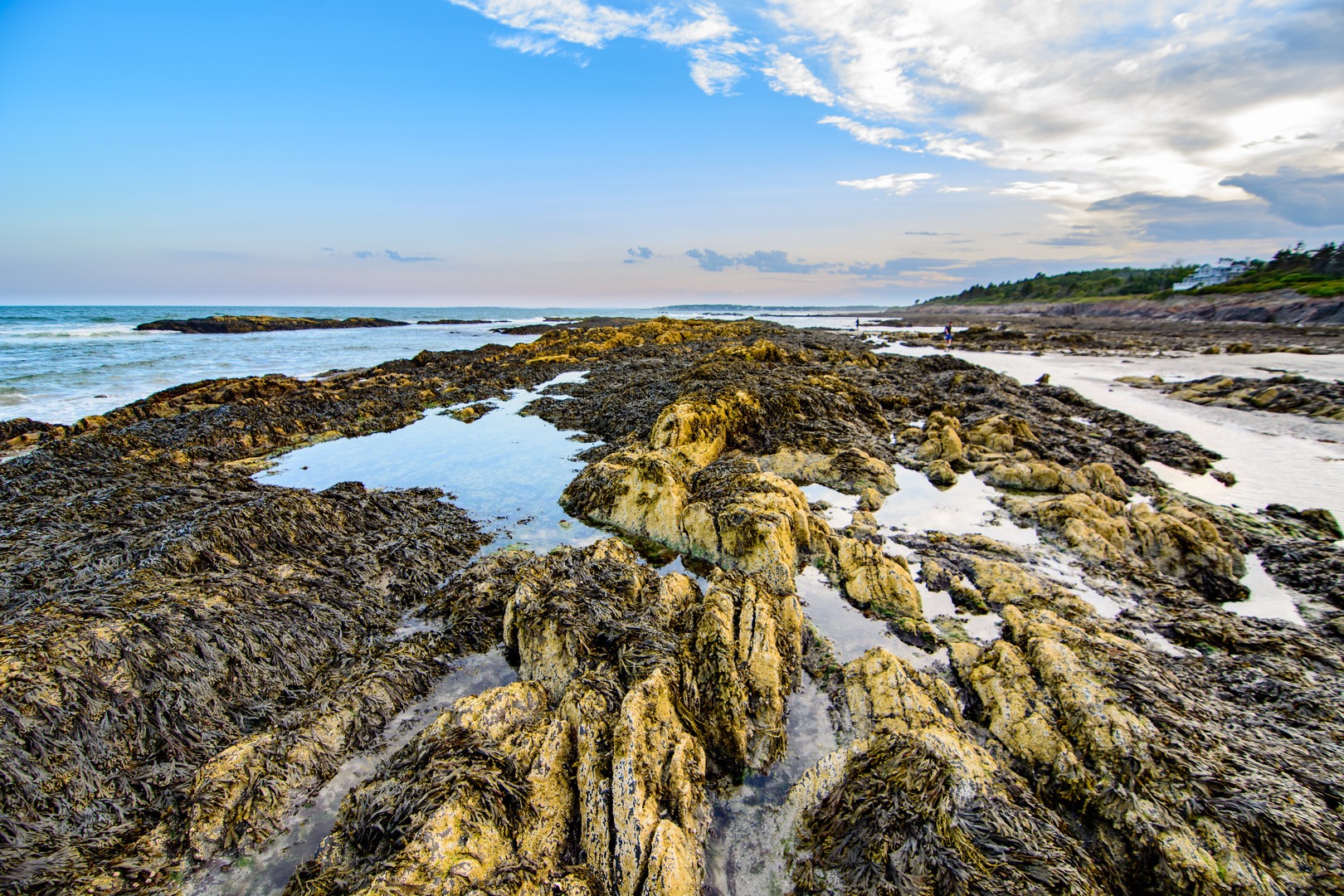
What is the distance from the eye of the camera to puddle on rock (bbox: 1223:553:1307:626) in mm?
5129

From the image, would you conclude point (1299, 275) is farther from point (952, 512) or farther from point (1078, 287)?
point (952, 512)

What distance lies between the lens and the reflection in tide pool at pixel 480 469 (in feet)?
24.3

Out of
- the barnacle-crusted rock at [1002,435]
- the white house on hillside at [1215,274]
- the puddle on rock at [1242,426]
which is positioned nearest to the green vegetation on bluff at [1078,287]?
the white house on hillside at [1215,274]

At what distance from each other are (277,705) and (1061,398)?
20.3m

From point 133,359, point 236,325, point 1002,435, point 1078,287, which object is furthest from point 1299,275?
point 236,325

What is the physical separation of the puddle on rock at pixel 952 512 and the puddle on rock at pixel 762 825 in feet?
14.1

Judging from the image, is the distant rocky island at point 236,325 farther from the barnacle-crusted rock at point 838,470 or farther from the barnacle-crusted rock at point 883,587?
the barnacle-crusted rock at point 883,587

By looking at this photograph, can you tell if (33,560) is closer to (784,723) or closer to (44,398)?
(784,723)

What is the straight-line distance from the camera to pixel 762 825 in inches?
123

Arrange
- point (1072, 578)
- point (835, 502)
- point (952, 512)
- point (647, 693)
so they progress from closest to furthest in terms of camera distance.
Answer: point (647, 693) → point (1072, 578) → point (952, 512) → point (835, 502)

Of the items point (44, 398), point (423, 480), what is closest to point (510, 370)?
point (423, 480)

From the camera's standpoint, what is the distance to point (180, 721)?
3693 mm

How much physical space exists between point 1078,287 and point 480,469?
115m

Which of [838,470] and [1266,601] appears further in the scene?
[838,470]
